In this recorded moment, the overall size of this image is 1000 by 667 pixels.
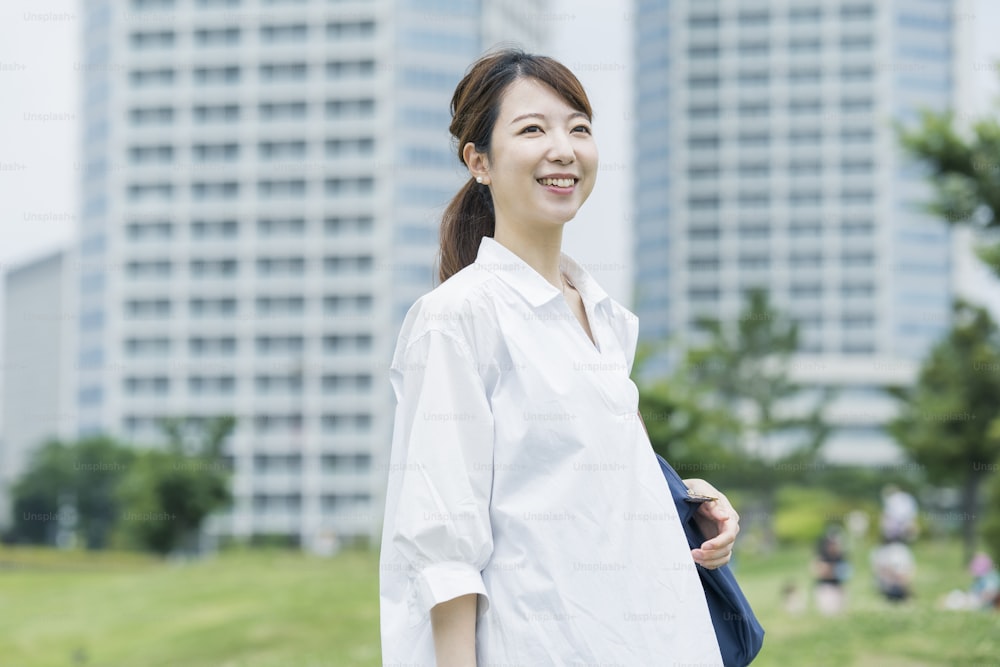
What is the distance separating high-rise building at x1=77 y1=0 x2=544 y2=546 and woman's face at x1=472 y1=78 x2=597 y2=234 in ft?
208

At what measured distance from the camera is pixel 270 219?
68.1 metres

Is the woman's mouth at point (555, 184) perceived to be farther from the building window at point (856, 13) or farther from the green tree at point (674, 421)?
the building window at point (856, 13)

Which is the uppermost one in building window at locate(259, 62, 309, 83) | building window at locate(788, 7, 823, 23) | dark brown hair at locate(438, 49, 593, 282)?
building window at locate(788, 7, 823, 23)

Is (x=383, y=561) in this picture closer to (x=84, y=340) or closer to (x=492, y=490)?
(x=492, y=490)

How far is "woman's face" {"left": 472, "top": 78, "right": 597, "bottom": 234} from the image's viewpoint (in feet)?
6.50

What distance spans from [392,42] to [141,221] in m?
18.8

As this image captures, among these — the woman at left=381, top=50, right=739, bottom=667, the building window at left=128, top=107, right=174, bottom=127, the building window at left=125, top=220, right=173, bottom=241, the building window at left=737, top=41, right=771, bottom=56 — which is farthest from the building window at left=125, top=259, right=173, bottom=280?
the woman at left=381, top=50, right=739, bottom=667

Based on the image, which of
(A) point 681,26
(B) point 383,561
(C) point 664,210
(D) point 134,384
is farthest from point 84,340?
(B) point 383,561

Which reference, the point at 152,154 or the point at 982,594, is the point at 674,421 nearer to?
the point at 982,594

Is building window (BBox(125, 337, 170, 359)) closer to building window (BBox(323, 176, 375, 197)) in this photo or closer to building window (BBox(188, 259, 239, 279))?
building window (BBox(188, 259, 239, 279))

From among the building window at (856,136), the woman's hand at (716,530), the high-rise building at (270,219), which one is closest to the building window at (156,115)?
the high-rise building at (270,219)

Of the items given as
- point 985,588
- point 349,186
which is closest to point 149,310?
point 349,186

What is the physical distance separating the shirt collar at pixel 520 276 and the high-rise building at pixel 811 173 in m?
73.1

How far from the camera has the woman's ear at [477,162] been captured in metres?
2.08
